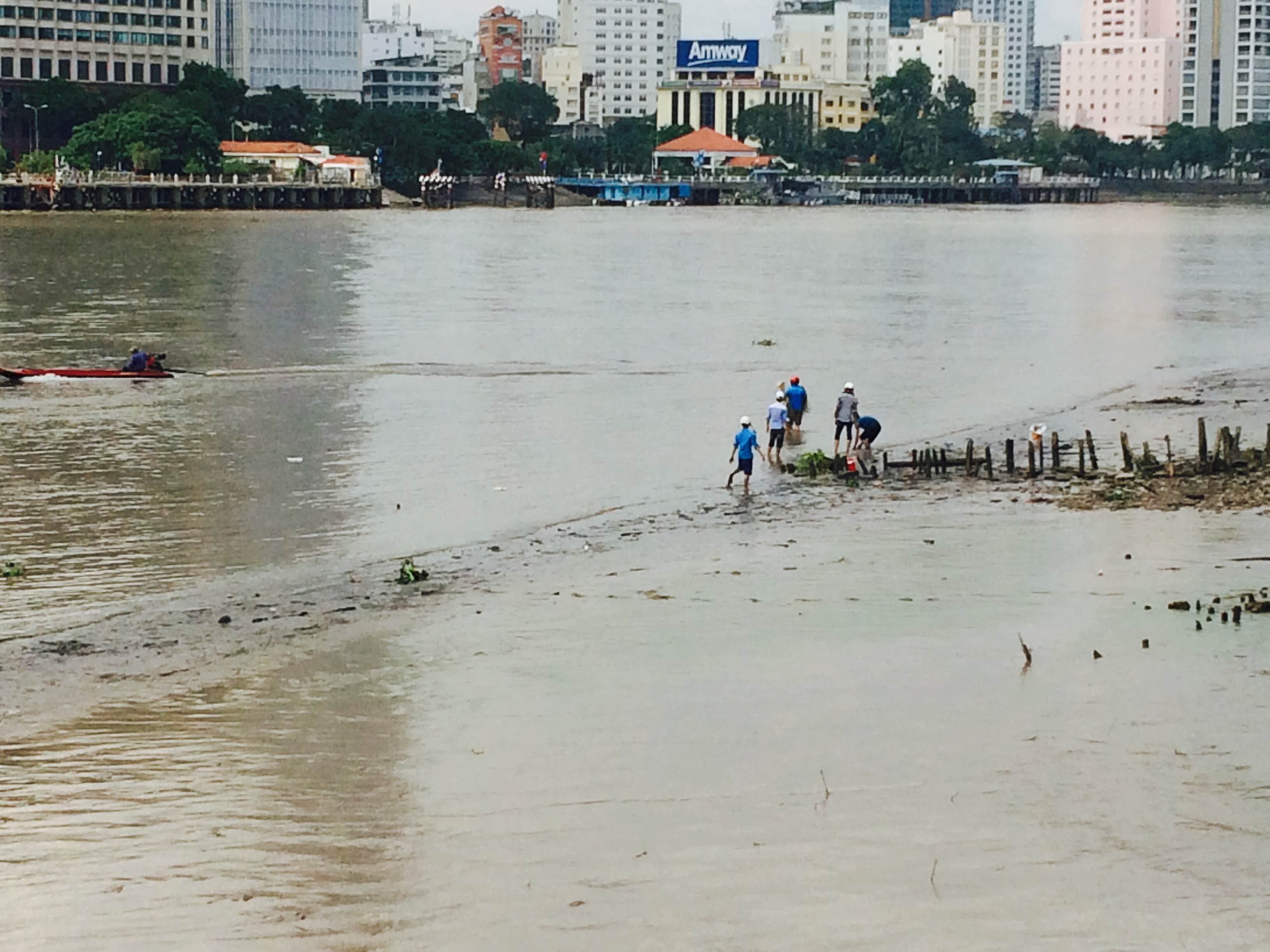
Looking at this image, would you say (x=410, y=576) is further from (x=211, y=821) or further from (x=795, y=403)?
(x=795, y=403)

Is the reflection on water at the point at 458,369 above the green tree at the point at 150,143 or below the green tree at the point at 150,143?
below

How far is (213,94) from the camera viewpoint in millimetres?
187125

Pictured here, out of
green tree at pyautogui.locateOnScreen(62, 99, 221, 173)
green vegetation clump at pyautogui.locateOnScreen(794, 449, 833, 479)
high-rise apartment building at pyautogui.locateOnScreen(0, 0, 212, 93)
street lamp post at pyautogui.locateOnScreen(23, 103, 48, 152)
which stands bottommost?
green vegetation clump at pyautogui.locateOnScreen(794, 449, 833, 479)

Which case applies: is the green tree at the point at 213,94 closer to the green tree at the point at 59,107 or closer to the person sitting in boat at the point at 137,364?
the green tree at the point at 59,107

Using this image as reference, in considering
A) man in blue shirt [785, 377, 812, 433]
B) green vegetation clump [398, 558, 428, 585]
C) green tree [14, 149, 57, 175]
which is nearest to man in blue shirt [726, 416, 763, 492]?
man in blue shirt [785, 377, 812, 433]

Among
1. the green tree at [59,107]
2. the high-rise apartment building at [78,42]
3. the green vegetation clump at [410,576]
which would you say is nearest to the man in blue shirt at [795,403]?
the green vegetation clump at [410,576]

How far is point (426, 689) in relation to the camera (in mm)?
17328

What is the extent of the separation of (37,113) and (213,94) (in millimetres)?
15706

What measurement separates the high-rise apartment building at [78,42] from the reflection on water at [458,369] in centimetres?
8930

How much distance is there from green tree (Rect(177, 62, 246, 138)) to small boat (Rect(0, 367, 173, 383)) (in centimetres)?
14249

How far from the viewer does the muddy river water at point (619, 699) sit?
41.0ft

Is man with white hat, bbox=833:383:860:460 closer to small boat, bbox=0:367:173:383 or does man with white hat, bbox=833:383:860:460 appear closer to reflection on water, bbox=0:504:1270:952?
reflection on water, bbox=0:504:1270:952

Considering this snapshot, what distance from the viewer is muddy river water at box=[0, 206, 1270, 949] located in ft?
41.0

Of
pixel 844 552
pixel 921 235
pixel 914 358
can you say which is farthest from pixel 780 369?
pixel 921 235
